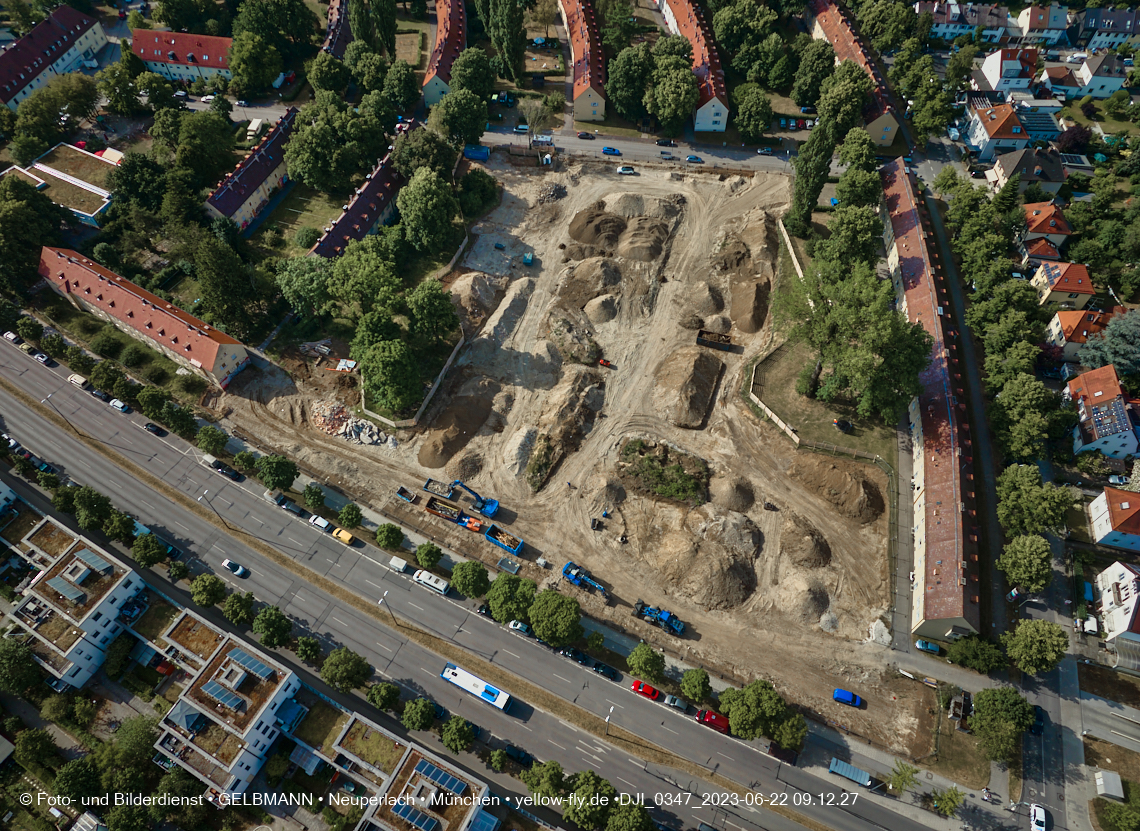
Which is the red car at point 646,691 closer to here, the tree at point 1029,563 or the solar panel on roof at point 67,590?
the tree at point 1029,563

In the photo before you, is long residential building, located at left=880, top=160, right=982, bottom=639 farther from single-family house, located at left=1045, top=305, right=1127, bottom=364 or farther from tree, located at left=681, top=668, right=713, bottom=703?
tree, located at left=681, top=668, right=713, bottom=703

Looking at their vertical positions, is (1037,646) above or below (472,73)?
below

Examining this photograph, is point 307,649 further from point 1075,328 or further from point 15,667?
point 1075,328

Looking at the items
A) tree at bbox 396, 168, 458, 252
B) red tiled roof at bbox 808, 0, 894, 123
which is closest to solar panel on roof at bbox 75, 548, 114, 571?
tree at bbox 396, 168, 458, 252

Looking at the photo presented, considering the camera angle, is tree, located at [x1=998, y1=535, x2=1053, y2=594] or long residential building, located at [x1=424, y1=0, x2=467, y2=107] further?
long residential building, located at [x1=424, y1=0, x2=467, y2=107]

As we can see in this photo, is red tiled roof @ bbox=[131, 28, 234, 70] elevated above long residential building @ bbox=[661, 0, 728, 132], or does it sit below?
above

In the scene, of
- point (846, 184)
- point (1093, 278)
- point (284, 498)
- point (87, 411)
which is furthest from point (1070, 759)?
point (87, 411)

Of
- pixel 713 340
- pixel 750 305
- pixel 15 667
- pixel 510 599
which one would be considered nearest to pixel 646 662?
pixel 510 599
